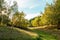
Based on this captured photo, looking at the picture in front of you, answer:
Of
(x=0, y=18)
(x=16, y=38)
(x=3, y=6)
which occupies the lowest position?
(x=16, y=38)

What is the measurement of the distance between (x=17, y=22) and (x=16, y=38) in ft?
79.3

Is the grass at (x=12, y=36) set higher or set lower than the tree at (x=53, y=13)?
lower

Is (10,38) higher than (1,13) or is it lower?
lower

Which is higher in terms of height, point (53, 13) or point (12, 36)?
point (53, 13)

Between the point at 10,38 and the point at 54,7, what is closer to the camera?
the point at 10,38

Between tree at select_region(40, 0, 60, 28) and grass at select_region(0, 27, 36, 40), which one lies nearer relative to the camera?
grass at select_region(0, 27, 36, 40)

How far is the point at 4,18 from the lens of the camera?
31.0 metres

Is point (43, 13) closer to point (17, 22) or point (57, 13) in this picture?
point (57, 13)

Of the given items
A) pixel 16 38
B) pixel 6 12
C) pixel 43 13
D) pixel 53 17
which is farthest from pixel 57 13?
pixel 16 38

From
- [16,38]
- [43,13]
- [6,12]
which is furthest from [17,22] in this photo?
[16,38]

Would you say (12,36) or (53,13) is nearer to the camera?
(12,36)

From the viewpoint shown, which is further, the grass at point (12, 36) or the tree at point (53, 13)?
the tree at point (53, 13)

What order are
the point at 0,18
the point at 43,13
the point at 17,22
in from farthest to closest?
the point at 43,13
the point at 17,22
the point at 0,18

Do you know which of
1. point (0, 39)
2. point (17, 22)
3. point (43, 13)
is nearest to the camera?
point (0, 39)
